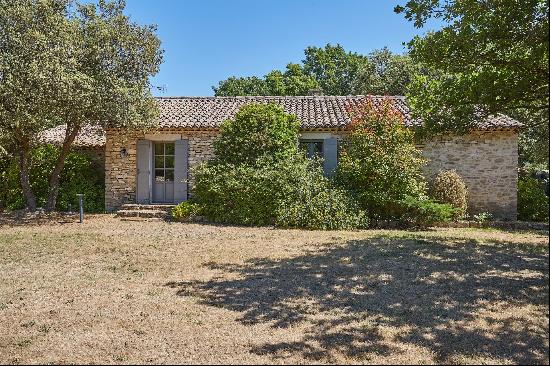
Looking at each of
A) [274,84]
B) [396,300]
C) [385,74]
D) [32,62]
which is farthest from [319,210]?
[274,84]

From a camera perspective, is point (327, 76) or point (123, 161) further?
point (327, 76)

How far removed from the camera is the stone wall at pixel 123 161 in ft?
53.6

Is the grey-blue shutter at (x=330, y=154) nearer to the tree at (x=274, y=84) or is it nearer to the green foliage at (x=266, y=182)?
the green foliage at (x=266, y=182)

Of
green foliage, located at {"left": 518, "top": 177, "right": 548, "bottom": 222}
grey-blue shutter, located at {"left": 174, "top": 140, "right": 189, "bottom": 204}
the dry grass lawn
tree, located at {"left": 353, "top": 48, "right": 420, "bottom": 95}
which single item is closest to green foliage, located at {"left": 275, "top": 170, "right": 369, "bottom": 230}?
the dry grass lawn

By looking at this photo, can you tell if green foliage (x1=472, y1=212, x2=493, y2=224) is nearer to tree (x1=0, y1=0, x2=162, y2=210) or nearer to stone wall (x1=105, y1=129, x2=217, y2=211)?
stone wall (x1=105, y1=129, x2=217, y2=211)

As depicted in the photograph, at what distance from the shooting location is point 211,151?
53.3ft

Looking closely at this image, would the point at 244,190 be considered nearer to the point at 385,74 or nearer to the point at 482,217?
the point at 482,217

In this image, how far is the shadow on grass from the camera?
423 centimetres

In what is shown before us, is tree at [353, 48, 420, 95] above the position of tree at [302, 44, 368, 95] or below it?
below

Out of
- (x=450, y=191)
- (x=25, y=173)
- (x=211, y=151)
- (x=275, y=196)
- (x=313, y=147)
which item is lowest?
(x=275, y=196)

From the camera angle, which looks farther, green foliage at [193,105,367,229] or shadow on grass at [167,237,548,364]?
green foliage at [193,105,367,229]

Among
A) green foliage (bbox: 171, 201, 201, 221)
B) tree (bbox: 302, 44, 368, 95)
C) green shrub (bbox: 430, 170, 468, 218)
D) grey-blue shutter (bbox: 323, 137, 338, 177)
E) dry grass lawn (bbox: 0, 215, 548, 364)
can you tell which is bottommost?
dry grass lawn (bbox: 0, 215, 548, 364)

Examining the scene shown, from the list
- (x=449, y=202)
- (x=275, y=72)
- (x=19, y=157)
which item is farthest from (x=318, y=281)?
(x=275, y=72)

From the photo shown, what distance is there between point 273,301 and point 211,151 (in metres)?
11.2
